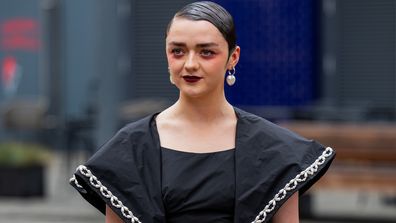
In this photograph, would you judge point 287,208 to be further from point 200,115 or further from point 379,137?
point 379,137

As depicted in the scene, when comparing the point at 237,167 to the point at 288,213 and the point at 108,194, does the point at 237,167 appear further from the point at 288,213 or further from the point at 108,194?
the point at 108,194

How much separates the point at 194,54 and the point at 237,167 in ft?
1.10

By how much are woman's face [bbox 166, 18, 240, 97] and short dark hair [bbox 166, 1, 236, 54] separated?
14 millimetres

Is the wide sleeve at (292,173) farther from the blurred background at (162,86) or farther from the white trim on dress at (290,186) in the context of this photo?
the blurred background at (162,86)

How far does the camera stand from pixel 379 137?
12273 mm

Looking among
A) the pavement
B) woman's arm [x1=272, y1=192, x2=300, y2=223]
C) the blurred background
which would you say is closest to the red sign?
the blurred background

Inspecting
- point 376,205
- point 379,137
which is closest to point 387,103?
point 376,205

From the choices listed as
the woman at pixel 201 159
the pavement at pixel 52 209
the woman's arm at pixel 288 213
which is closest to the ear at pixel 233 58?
the woman at pixel 201 159

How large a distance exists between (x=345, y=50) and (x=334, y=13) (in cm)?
69

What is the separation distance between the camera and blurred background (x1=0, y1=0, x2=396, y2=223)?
40.7ft

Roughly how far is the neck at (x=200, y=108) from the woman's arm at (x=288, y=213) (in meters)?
0.32

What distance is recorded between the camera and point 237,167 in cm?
331

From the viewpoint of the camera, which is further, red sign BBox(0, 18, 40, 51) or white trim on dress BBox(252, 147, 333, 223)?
red sign BBox(0, 18, 40, 51)

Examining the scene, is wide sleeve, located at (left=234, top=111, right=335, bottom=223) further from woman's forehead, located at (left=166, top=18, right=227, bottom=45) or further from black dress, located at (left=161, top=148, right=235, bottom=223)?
woman's forehead, located at (left=166, top=18, right=227, bottom=45)
